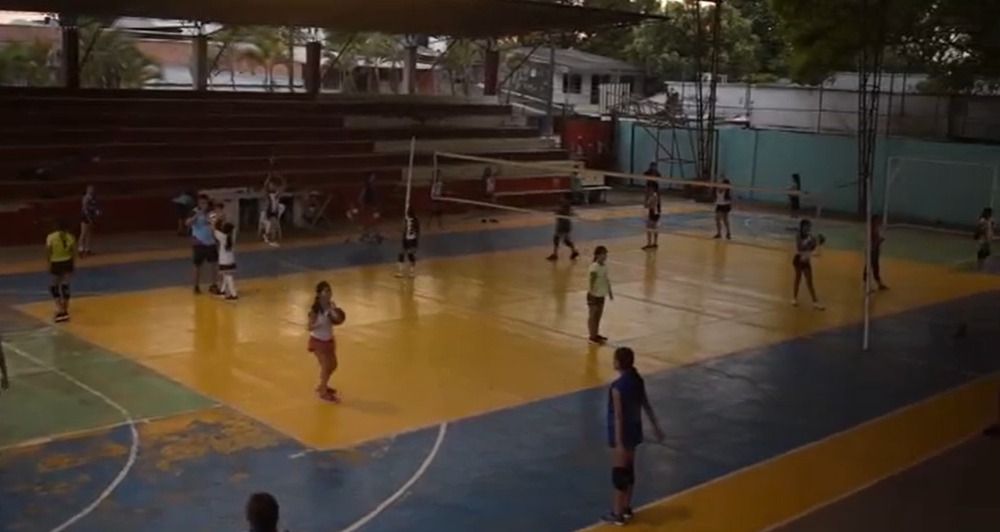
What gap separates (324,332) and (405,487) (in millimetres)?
3528

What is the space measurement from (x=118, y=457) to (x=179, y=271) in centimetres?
1226

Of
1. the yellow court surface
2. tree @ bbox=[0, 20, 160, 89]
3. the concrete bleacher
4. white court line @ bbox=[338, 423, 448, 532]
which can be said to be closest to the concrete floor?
white court line @ bbox=[338, 423, 448, 532]

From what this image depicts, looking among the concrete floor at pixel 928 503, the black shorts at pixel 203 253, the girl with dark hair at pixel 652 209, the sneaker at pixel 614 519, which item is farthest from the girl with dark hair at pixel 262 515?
the girl with dark hair at pixel 652 209

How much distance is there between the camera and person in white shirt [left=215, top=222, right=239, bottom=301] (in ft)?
69.3

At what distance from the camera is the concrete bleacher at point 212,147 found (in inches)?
1166

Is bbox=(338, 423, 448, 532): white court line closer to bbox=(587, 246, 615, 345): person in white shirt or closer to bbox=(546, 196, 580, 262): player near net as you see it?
bbox=(587, 246, 615, 345): person in white shirt

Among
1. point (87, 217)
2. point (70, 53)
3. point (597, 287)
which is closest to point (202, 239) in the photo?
point (87, 217)

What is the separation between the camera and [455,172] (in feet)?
125

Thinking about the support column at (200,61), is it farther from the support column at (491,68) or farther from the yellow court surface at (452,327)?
the yellow court surface at (452,327)

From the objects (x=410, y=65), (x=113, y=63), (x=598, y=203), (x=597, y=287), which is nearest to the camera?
(x=597, y=287)

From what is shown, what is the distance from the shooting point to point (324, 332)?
1500 centimetres

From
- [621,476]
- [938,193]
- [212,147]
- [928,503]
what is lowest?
[928,503]

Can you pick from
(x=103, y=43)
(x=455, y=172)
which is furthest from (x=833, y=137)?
(x=103, y=43)

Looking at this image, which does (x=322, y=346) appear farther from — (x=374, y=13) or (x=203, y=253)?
(x=374, y=13)
